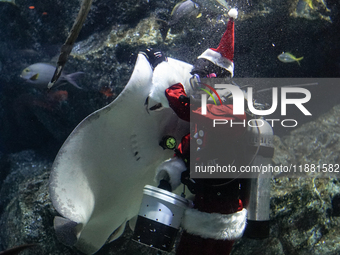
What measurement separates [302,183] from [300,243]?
2.13 ft

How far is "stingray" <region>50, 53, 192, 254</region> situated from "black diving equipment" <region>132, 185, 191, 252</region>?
0.38m

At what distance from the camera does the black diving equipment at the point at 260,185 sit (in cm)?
170

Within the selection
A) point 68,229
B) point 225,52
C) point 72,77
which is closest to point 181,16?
point 225,52

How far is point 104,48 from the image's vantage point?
345 centimetres

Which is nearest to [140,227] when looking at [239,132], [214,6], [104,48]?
[239,132]

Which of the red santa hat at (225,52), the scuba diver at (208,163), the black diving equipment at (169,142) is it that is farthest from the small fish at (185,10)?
the black diving equipment at (169,142)

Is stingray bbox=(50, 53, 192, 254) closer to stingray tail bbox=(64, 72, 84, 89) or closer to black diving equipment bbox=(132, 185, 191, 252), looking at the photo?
black diving equipment bbox=(132, 185, 191, 252)

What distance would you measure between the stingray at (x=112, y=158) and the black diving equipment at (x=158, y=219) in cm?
38

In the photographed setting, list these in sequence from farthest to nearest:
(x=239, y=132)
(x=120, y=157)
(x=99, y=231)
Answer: (x=99, y=231), (x=120, y=157), (x=239, y=132)

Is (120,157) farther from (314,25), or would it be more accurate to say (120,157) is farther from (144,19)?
(314,25)

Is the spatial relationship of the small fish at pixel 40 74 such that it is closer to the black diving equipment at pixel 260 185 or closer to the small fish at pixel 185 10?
the small fish at pixel 185 10

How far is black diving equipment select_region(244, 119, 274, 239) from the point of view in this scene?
170cm

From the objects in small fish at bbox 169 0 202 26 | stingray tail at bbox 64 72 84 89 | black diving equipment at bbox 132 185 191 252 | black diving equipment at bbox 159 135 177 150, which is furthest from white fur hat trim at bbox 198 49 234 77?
stingray tail at bbox 64 72 84 89

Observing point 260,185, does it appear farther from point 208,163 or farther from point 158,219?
point 158,219
